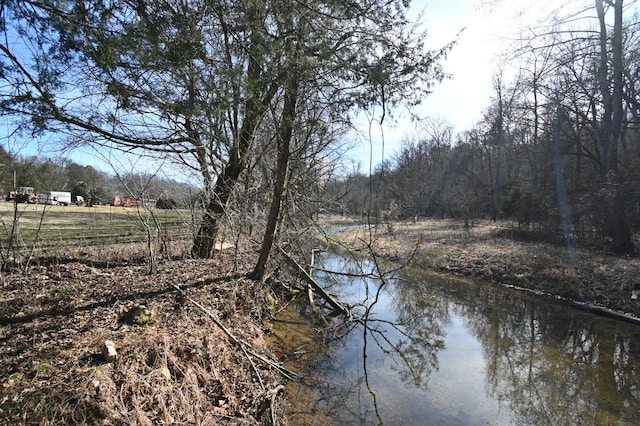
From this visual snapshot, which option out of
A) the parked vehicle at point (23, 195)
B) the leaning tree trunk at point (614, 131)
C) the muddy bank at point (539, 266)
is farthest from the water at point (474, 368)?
the leaning tree trunk at point (614, 131)

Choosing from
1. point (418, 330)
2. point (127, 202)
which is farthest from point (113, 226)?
point (418, 330)

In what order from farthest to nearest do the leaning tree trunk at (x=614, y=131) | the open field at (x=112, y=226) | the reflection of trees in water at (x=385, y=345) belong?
the leaning tree trunk at (x=614, y=131)
the open field at (x=112, y=226)
the reflection of trees in water at (x=385, y=345)

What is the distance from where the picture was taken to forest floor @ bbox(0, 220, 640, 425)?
303 centimetres

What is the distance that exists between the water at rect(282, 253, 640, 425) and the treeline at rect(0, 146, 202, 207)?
4.43 metres

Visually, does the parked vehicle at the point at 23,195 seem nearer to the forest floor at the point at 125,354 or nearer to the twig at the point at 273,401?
the forest floor at the point at 125,354

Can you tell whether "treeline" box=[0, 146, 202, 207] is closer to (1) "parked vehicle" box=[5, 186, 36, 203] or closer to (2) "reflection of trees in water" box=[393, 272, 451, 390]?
(1) "parked vehicle" box=[5, 186, 36, 203]

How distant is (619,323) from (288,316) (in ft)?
25.3

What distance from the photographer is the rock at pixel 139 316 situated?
4.45 metres

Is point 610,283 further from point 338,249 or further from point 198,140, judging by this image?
point 198,140

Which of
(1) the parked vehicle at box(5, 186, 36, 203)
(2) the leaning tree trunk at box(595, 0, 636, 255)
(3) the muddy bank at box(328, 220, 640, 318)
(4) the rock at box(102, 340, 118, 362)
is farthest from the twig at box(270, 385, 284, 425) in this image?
(2) the leaning tree trunk at box(595, 0, 636, 255)

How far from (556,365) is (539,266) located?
278 inches

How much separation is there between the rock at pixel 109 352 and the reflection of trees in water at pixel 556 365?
4.98m

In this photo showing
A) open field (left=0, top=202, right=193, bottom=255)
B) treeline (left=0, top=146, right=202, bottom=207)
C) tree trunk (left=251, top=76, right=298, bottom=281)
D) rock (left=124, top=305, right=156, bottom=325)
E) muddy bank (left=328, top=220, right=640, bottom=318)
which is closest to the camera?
rock (left=124, top=305, right=156, bottom=325)

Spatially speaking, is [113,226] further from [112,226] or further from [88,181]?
[88,181]
